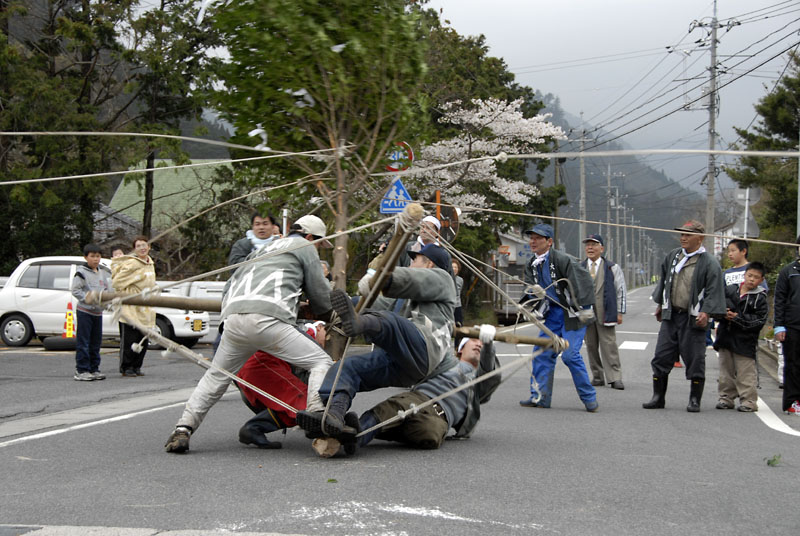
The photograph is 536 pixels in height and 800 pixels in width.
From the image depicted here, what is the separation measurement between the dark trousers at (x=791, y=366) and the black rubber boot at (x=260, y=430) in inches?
224

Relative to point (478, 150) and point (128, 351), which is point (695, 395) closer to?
point (128, 351)

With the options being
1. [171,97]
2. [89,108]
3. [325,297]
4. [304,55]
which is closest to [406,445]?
[325,297]

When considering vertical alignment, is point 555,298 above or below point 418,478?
above

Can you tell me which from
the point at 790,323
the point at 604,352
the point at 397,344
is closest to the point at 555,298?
the point at 790,323

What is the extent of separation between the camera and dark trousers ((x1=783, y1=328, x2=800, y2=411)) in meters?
9.25

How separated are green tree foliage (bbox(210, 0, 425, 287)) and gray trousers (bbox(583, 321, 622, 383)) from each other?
20.8 feet

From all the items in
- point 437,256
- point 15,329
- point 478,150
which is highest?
point 478,150

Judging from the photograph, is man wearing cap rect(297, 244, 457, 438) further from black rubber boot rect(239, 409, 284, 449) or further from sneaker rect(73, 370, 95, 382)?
sneaker rect(73, 370, 95, 382)

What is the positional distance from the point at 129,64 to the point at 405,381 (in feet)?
69.6

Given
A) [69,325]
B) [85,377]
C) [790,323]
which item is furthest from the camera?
[69,325]

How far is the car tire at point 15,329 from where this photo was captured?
1767 cm

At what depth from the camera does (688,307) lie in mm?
9328

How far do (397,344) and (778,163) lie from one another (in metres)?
27.8

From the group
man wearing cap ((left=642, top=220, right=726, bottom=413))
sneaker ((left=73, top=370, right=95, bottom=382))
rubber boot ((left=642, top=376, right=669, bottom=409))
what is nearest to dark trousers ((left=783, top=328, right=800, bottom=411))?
man wearing cap ((left=642, top=220, right=726, bottom=413))
